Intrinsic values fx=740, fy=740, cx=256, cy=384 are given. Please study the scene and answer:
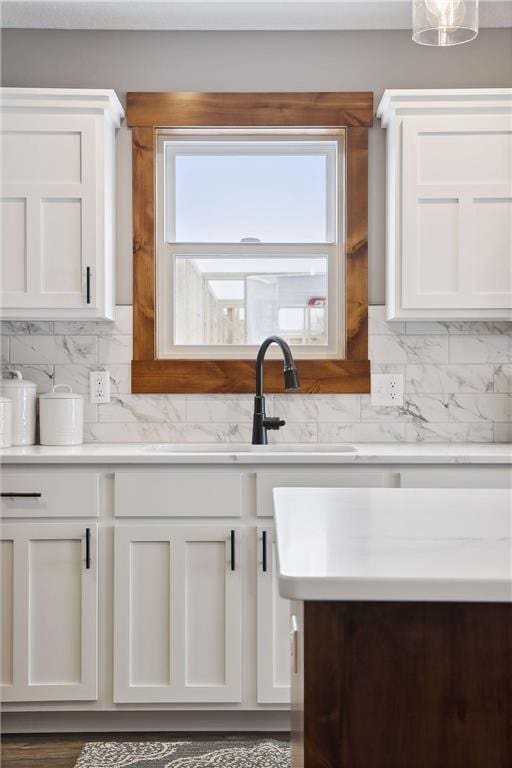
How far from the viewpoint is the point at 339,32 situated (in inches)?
123

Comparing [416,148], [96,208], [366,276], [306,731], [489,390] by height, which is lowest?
[306,731]

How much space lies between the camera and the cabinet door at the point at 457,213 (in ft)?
9.35

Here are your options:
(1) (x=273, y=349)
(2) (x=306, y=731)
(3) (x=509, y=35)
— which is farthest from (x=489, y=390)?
(2) (x=306, y=731)

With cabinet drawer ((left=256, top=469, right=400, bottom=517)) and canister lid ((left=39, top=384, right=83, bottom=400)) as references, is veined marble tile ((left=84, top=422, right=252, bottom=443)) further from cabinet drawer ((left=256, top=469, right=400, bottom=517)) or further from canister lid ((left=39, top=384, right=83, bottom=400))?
cabinet drawer ((left=256, top=469, right=400, bottom=517))

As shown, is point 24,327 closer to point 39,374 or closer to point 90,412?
point 39,374

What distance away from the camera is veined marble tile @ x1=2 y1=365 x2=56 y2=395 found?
10.1ft

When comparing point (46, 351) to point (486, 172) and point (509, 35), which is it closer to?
point (486, 172)

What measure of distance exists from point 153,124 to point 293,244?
0.77m

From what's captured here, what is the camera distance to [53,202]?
2844mm

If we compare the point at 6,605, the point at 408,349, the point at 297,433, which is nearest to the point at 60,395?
the point at 6,605

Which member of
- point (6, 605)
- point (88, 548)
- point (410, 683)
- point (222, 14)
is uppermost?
point (222, 14)

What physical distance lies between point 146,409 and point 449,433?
1.28m

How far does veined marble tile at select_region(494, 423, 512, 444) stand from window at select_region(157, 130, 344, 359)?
74cm

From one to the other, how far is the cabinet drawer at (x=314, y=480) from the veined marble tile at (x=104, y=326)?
980mm
